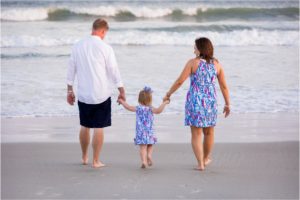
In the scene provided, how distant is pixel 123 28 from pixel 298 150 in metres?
19.5

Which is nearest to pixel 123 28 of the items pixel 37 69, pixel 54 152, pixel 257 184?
pixel 37 69

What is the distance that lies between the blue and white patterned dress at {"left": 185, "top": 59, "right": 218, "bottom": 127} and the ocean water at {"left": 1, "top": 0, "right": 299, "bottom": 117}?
13.1 feet

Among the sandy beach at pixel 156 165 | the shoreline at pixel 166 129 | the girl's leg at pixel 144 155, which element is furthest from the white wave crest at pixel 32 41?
the girl's leg at pixel 144 155

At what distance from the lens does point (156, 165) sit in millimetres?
7273

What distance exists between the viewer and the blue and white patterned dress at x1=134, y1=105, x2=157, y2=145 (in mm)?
7129

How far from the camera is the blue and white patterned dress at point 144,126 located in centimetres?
713

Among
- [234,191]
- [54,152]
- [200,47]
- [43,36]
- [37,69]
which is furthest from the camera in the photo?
[43,36]

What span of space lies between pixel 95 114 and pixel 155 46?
1509 centimetres

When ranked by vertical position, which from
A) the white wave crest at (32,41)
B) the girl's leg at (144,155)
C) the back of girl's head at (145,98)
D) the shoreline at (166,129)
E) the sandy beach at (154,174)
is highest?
the white wave crest at (32,41)

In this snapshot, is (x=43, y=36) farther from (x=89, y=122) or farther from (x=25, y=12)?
(x=89, y=122)

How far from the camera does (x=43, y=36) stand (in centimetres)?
2395

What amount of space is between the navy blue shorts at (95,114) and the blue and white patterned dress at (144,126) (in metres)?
0.31

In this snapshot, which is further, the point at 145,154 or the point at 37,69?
the point at 37,69

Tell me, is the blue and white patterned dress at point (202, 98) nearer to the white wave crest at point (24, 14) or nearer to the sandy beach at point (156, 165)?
the sandy beach at point (156, 165)
